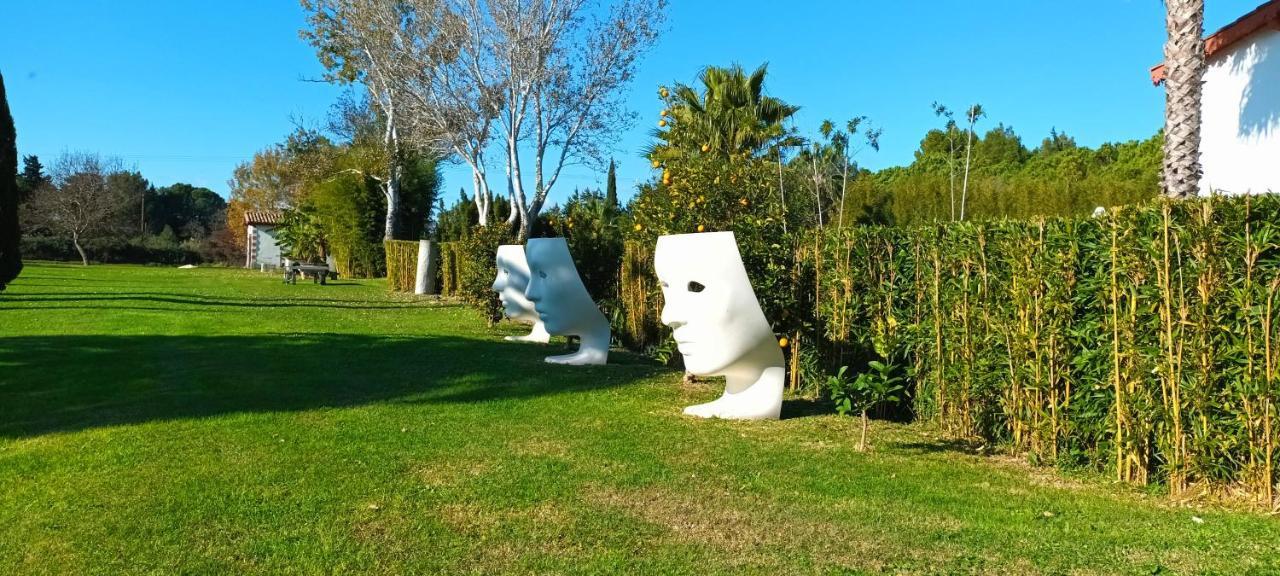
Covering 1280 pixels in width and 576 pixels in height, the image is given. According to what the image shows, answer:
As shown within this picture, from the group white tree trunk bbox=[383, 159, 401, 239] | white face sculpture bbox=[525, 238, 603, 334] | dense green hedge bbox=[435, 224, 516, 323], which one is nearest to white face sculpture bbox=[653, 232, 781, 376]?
white face sculpture bbox=[525, 238, 603, 334]

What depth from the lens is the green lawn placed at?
4219 mm

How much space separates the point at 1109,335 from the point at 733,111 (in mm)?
17864

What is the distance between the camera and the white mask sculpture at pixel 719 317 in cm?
729

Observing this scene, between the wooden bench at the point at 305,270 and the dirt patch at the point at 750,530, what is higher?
the wooden bench at the point at 305,270

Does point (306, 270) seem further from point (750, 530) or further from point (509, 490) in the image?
point (750, 530)

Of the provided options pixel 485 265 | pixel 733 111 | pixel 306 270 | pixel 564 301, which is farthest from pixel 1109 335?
pixel 306 270

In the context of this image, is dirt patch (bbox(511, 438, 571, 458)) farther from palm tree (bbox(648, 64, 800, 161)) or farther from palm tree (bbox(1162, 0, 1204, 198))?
palm tree (bbox(648, 64, 800, 161))

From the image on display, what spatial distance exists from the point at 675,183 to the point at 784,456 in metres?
3.99

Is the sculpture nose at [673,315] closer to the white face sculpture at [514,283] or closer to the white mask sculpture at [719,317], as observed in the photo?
the white mask sculpture at [719,317]

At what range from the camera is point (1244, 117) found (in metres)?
10.1

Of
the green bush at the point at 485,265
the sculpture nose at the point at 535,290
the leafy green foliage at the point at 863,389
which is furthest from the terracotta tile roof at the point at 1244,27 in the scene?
the green bush at the point at 485,265

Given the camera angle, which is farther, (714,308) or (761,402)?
(761,402)

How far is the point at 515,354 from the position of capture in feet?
39.0

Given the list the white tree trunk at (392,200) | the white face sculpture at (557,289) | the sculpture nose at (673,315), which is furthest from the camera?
the white tree trunk at (392,200)
